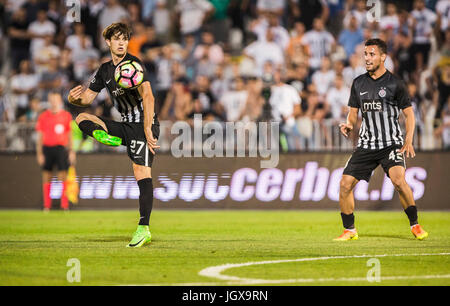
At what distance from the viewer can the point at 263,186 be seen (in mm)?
15656

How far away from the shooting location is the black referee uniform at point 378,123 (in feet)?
32.2

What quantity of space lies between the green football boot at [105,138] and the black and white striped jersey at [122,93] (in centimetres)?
33

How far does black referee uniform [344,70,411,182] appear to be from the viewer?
32.2 feet

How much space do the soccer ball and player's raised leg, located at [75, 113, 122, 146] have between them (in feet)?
1.74

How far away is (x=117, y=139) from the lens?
30.5ft

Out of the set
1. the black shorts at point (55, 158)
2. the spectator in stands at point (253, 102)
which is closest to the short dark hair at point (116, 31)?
the black shorts at point (55, 158)

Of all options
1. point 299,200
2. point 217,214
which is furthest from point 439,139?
point 217,214

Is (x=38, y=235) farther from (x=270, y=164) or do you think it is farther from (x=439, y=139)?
(x=439, y=139)

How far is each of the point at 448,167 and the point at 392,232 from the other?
4.54m

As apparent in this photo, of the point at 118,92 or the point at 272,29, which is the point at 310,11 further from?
the point at 118,92

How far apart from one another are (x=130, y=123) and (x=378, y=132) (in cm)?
297

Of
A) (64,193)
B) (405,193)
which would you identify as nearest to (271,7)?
(64,193)

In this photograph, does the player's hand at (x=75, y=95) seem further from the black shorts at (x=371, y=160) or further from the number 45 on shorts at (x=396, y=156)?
the number 45 on shorts at (x=396, y=156)
